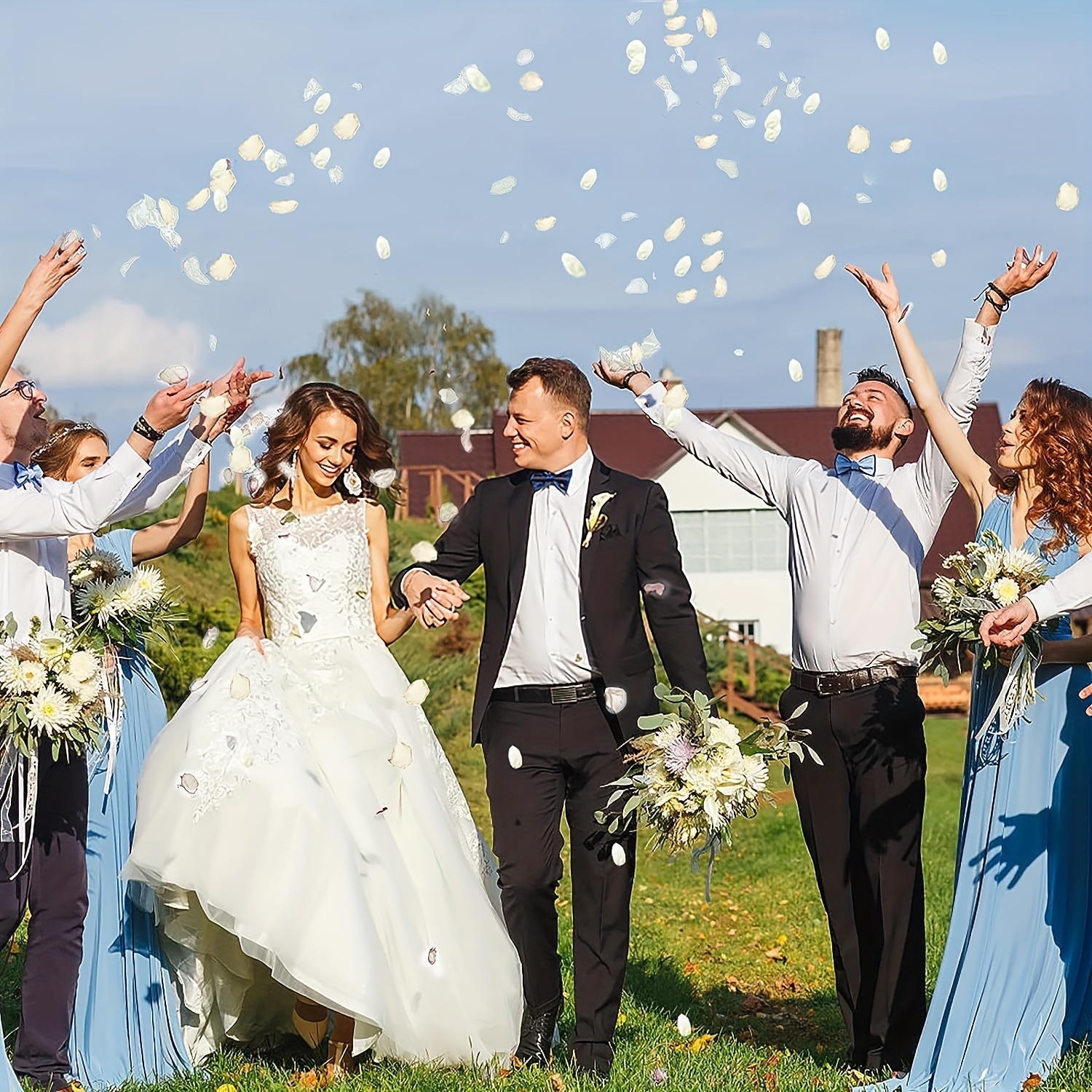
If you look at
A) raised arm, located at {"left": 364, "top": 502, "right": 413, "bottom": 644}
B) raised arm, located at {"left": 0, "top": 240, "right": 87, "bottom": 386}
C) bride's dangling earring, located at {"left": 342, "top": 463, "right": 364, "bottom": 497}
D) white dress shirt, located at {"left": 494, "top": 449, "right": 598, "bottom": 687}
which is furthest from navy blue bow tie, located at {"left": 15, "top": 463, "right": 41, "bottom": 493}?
white dress shirt, located at {"left": 494, "top": 449, "right": 598, "bottom": 687}

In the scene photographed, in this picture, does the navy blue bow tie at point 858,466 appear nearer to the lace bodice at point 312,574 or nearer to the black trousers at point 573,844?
the black trousers at point 573,844

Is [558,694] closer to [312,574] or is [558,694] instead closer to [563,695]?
[563,695]

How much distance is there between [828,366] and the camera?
134ft

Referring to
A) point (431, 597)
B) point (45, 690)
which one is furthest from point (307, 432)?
point (45, 690)

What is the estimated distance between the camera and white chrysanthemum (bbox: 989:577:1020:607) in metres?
5.12

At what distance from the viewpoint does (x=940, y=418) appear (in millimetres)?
5516

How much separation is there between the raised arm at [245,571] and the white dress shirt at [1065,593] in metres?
3.05

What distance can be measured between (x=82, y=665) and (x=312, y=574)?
46.6 inches

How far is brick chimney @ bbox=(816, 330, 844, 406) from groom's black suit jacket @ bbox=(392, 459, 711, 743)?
34.6m

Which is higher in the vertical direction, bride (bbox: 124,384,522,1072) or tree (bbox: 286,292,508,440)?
tree (bbox: 286,292,508,440)

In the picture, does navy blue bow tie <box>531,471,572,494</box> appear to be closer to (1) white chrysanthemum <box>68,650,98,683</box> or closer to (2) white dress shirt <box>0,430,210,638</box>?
(2) white dress shirt <box>0,430,210,638</box>

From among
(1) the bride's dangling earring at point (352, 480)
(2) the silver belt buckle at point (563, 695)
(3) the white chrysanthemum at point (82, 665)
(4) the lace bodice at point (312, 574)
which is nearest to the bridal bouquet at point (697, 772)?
(2) the silver belt buckle at point (563, 695)

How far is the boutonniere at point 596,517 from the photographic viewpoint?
588 cm

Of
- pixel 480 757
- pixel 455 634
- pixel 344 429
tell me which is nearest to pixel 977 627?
pixel 344 429
